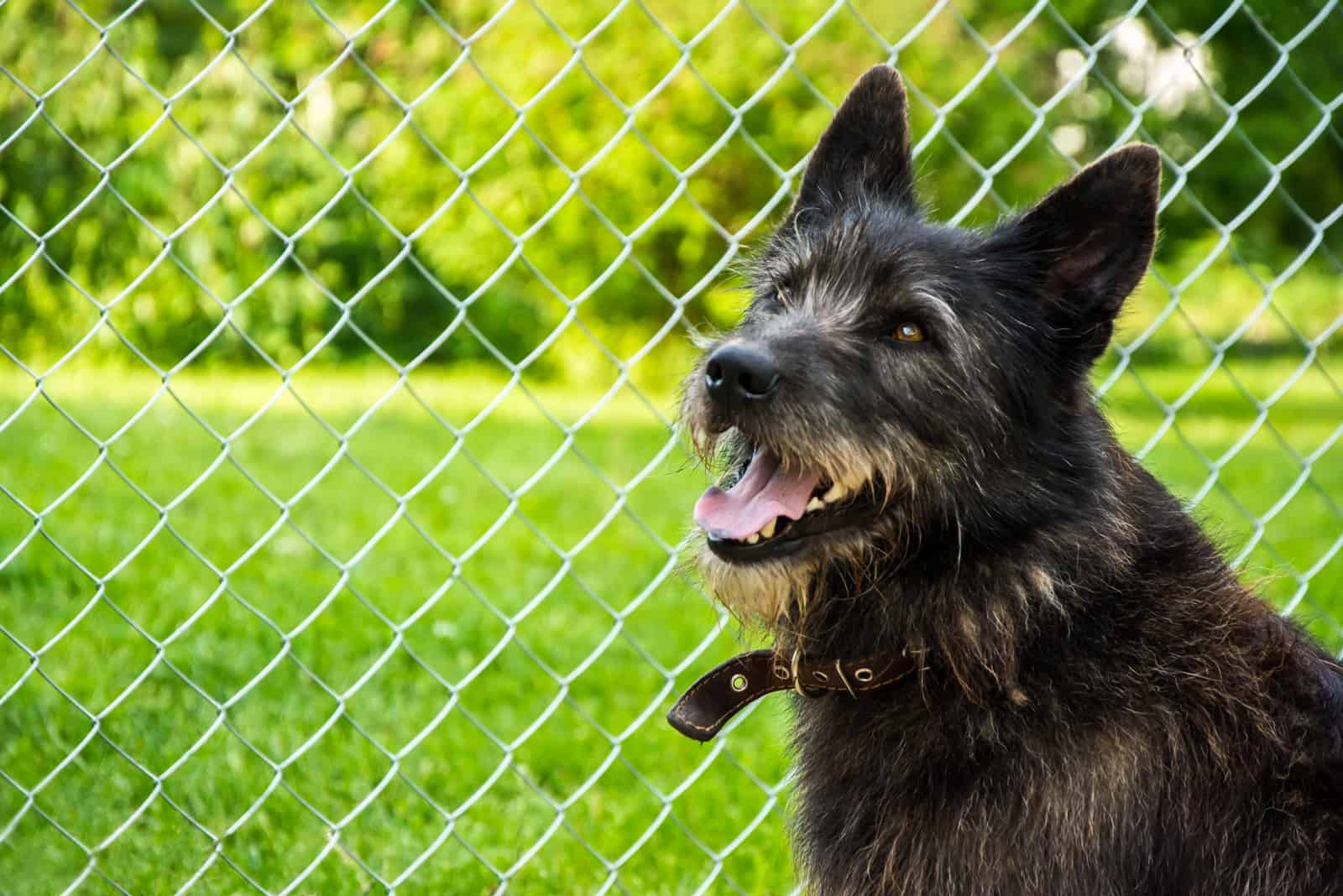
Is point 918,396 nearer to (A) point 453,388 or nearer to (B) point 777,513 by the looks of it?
(B) point 777,513

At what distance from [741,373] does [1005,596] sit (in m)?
0.61

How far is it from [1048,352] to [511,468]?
16.9 feet

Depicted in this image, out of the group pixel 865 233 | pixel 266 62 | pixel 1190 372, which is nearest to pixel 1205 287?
pixel 1190 372

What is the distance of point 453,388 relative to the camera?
973cm

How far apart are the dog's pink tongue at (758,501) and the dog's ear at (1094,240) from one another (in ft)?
1.86

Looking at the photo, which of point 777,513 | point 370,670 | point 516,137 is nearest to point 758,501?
point 777,513

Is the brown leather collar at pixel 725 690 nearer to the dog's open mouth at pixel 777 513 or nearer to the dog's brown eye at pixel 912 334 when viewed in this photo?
the dog's open mouth at pixel 777 513

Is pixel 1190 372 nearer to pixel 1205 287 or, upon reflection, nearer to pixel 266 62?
pixel 1205 287

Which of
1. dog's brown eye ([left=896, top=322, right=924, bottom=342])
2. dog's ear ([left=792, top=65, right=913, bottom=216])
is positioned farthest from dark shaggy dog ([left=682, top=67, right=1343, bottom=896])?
dog's ear ([left=792, top=65, right=913, bottom=216])

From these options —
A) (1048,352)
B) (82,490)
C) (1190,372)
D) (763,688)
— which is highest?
(1048,352)

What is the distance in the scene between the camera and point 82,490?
19.3ft

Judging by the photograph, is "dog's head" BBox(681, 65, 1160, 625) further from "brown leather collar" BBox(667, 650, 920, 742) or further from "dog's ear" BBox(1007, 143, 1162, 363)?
"brown leather collar" BBox(667, 650, 920, 742)

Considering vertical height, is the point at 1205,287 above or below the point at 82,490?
below

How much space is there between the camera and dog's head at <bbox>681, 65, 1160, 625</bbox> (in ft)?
7.76
